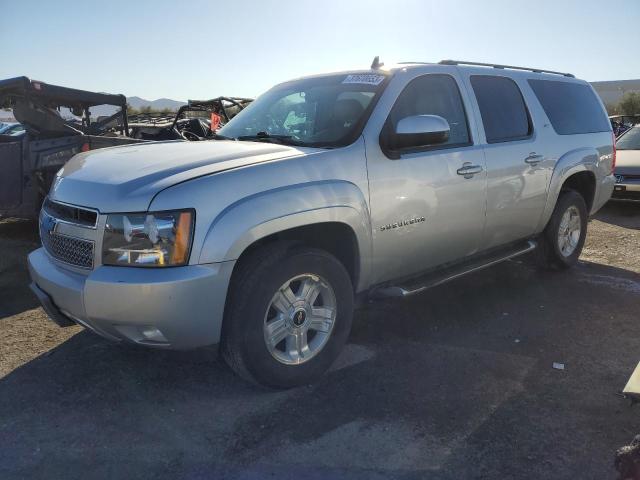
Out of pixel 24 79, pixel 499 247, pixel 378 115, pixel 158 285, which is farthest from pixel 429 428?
pixel 24 79

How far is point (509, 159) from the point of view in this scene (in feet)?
14.8

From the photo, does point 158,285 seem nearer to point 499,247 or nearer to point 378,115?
point 378,115

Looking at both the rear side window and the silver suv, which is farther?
the rear side window

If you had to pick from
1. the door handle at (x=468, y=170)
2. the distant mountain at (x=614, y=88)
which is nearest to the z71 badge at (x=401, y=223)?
the door handle at (x=468, y=170)

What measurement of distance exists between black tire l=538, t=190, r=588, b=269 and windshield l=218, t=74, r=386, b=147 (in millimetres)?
2618

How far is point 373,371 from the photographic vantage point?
361 cm

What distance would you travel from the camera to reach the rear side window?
5.22m

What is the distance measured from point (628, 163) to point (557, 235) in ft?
16.0

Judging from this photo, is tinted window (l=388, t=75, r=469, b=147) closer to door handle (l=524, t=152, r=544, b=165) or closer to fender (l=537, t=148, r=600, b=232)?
door handle (l=524, t=152, r=544, b=165)

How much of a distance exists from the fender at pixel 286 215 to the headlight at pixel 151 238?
0.12 metres

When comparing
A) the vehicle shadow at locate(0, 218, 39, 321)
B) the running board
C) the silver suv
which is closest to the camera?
the silver suv

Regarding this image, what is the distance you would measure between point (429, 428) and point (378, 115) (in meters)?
1.94

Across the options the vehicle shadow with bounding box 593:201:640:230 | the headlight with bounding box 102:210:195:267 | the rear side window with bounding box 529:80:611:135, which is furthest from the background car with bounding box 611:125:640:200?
the headlight with bounding box 102:210:195:267

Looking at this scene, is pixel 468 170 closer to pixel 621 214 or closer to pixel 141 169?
pixel 141 169
